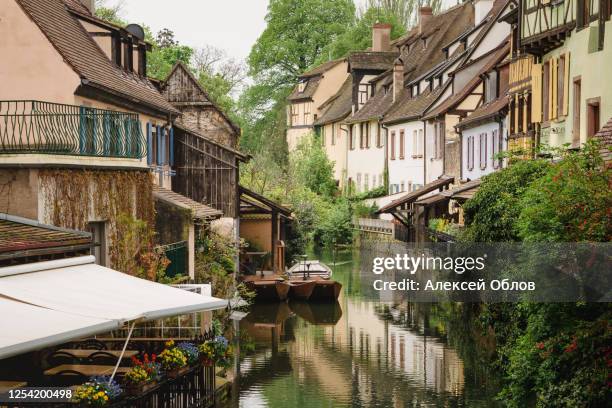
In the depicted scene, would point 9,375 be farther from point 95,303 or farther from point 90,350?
point 95,303

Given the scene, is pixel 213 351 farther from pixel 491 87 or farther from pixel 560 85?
pixel 491 87

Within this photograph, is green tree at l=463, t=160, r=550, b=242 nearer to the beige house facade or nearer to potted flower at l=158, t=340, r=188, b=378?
potted flower at l=158, t=340, r=188, b=378

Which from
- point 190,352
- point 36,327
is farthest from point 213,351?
point 36,327

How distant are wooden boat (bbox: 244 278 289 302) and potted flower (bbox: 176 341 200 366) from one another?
18.6 metres

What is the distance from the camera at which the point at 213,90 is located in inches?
2320

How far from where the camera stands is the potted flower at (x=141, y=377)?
Answer: 14.2 meters

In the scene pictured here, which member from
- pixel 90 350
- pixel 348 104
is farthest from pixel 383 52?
pixel 90 350

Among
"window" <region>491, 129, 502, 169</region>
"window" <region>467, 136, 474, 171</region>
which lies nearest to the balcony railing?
"window" <region>491, 129, 502, 169</region>

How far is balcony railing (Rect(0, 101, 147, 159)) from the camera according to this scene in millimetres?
18047

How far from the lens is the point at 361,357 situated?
26.1 metres

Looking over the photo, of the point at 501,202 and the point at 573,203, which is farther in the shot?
the point at 501,202

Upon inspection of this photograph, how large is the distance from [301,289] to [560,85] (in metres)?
12.9

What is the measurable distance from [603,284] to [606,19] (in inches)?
338

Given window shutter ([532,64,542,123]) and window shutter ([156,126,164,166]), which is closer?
window shutter ([532,64,542,123])
